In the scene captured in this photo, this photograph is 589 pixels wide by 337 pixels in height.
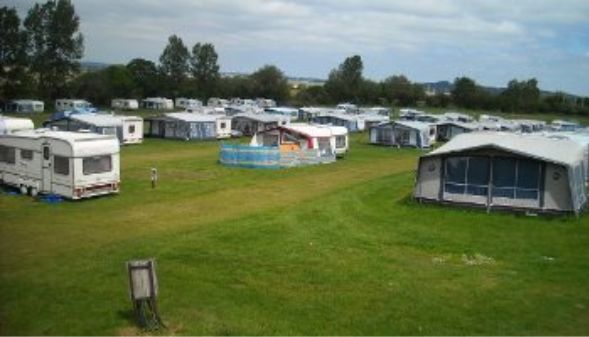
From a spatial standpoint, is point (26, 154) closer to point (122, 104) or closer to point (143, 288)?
point (143, 288)

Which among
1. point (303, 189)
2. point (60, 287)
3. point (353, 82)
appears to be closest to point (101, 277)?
point (60, 287)

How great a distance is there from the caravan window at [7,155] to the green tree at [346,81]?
105 m

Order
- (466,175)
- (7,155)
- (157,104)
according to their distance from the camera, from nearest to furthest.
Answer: (466,175) → (7,155) → (157,104)

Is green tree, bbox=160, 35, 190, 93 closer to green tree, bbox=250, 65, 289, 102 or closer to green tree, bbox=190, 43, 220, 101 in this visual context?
green tree, bbox=190, 43, 220, 101

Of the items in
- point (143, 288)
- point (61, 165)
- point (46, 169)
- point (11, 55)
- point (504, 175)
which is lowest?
point (143, 288)

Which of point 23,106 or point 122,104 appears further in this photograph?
point 122,104

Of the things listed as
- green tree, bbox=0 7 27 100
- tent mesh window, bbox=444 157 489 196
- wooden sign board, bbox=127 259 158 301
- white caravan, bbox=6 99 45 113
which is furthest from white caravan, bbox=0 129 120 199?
green tree, bbox=0 7 27 100

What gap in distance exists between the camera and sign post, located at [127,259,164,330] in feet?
36.7

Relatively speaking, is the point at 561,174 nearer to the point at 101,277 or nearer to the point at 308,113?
the point at 101,277

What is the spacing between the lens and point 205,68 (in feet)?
385

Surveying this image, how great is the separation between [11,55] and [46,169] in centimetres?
6203

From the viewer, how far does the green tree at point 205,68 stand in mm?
116000

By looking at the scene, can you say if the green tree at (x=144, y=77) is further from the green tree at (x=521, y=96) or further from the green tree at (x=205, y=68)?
the green tree at (x=521, y=96)

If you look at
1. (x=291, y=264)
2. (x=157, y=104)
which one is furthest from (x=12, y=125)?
(x=157, y=104)
